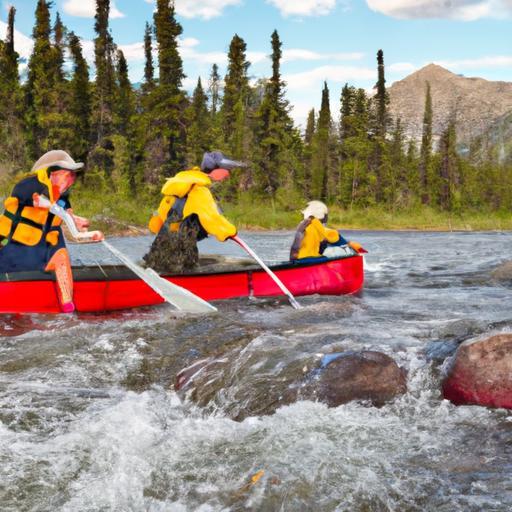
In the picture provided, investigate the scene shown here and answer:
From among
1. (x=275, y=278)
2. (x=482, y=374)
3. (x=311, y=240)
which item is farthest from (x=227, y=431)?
(x=311, y=240)

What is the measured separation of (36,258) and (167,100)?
3399 centimetres

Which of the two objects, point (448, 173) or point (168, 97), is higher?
point (168, 97)

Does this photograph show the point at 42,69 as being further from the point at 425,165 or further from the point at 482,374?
the point at 482,374

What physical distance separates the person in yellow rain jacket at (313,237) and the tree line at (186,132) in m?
31.0

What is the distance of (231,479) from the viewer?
3725 mm

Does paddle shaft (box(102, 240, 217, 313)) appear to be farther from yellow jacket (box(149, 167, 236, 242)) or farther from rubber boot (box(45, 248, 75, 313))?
yellow jacket (box(149, 167, 236, 242))

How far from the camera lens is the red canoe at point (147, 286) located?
317 inches

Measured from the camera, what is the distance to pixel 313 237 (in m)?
11.1

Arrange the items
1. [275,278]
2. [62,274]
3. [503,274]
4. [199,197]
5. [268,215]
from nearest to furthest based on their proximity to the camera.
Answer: [62,274]
[199,197]
[275,278]
[503,274]
[268,215]

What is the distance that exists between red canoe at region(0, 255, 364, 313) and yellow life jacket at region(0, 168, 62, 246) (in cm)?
48

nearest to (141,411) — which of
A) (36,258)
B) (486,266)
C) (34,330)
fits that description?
(34,330)

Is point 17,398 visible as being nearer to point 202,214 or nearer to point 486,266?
point 202,214

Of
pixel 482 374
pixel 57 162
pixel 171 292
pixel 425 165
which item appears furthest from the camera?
pixel 425 165

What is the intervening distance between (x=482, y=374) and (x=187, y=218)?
5.26 m
